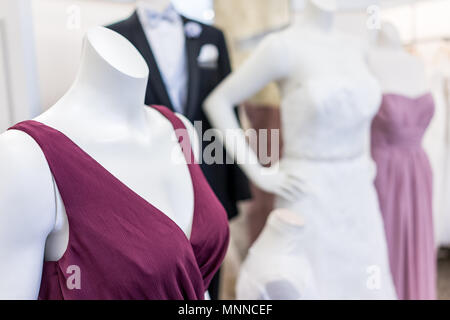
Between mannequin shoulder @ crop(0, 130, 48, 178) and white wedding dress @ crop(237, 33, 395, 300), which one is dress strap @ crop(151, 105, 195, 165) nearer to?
mannequin shoulder @ crop(0, 130, 48, 178)

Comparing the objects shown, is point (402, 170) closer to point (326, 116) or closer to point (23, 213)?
point (326, 116)

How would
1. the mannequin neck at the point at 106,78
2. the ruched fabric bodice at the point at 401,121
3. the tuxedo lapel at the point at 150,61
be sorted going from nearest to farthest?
1. the mannequin neck at the point at 106,78
2. the tuxedo lapel at the point at 150,61
3. the ruched fabric bodice at the point at 401,121

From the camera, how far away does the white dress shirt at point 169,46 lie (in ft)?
3.98

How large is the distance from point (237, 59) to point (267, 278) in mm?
993

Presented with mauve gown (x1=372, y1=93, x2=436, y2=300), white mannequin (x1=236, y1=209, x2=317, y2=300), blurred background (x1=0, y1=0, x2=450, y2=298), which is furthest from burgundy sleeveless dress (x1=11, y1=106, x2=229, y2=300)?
mauve gown (x1=372, y1=93, x2=436, y2=300)

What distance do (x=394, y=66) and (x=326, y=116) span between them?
0.65m

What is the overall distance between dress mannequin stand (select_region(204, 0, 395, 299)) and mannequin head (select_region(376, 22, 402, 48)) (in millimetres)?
389

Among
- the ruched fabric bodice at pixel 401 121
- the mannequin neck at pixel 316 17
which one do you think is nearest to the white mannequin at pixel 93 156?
the mannequin neck at pixel 316 17

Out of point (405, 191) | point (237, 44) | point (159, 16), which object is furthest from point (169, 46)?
point (405, 191)

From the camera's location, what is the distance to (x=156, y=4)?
4.01 ft

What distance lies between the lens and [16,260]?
559 mm

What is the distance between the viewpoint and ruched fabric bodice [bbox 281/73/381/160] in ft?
4.43

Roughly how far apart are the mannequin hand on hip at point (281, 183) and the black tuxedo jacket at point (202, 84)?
0.14 m

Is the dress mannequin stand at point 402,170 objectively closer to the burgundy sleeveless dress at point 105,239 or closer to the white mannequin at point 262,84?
the white mannequin at point 262,84
